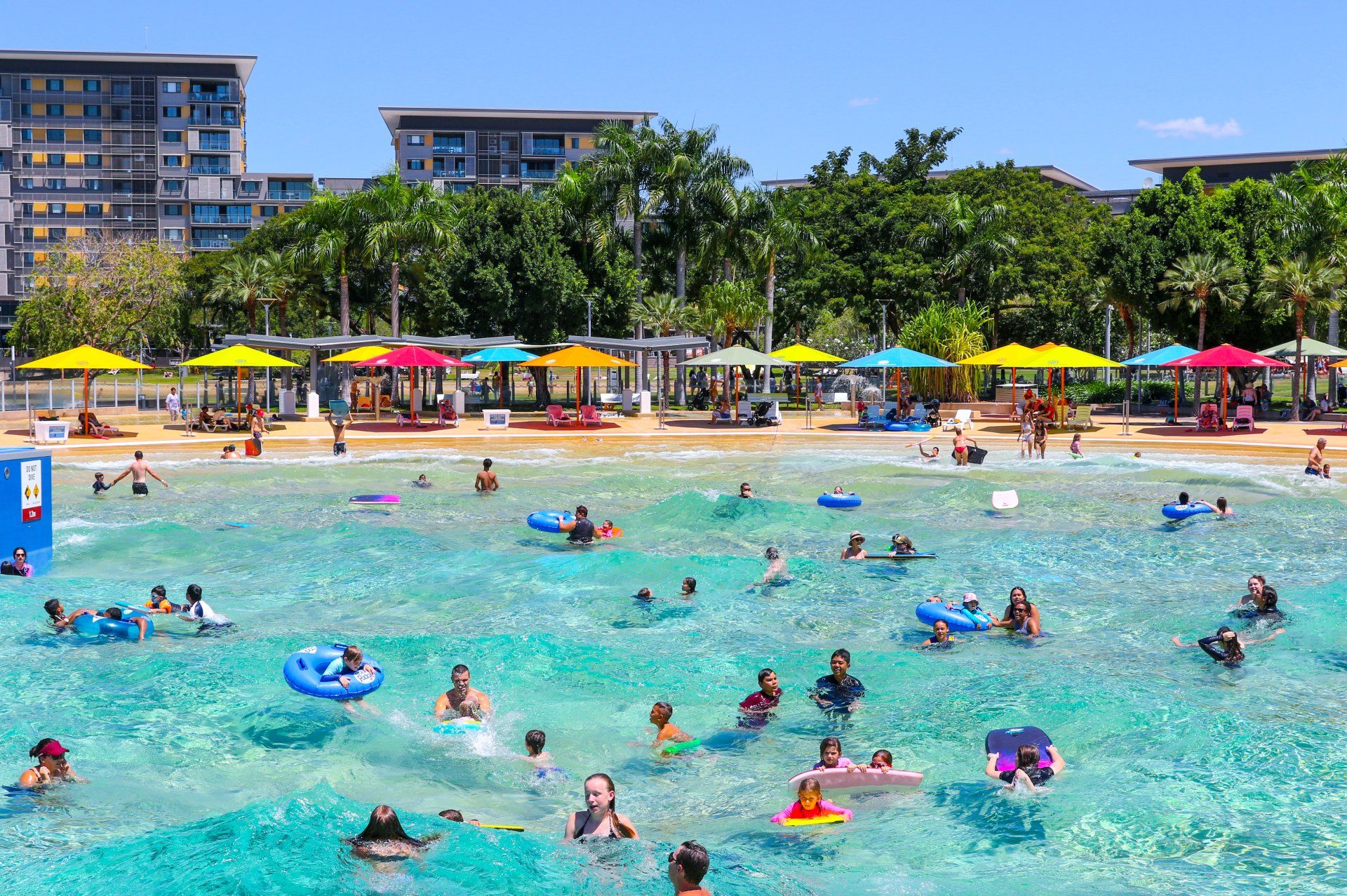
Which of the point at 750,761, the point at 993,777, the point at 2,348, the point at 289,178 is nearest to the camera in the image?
the point at 993,777

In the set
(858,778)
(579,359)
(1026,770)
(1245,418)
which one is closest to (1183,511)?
(1026,770)

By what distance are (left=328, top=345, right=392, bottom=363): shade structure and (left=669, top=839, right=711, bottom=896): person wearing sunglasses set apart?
35460 millimetres

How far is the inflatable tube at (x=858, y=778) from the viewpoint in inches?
424

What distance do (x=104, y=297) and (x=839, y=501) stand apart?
5020 cm

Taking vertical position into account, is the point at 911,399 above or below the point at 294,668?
above

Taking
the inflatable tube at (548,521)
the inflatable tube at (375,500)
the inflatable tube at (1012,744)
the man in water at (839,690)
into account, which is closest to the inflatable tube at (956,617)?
the man in water at (839,690)

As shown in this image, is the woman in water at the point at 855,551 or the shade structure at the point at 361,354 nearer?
the woman in water at the point at 855,551

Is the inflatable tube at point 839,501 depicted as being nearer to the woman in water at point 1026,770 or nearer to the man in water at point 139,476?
the woman in water at point 1026,770

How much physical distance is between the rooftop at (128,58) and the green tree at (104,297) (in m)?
39.9

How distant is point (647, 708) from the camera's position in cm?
1384

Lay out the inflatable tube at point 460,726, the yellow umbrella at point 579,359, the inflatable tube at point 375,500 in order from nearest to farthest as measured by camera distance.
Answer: the inflatable tube at point 460,726 < the inflatable tube at point 375,500 < the yellow umbrella at point 579,359

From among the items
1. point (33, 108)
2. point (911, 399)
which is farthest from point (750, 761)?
point (33, 108)

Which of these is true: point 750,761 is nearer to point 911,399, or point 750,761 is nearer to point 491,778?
point 491,778

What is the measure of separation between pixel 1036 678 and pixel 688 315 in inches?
1443
